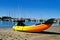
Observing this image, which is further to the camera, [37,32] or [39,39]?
[37,32]

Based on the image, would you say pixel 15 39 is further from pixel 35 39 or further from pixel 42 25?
pixel 42 25

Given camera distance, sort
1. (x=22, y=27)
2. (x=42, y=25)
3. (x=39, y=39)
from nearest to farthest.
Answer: (x=39, y=39), (x=42, y=25), (x=22, y=27)

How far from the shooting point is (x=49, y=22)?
30.0m

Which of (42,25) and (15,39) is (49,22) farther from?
(15,39)

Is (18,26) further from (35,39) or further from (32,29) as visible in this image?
(35,39)

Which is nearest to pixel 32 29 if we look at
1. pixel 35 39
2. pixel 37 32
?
pixel 37 32

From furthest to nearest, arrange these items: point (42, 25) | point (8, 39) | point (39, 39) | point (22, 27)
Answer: point (22, 27) < point (42, 25) < point (39, 39) < point (8, 39)

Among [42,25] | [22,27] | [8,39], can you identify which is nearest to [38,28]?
[42,25]

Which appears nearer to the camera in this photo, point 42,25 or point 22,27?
point 42,25

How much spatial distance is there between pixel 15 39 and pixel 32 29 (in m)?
9.82

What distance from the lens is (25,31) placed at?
31.5 m

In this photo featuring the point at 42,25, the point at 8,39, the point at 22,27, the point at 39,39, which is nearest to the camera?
the point at 8,39

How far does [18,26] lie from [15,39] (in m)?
12.6

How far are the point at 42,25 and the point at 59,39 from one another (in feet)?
26.3
